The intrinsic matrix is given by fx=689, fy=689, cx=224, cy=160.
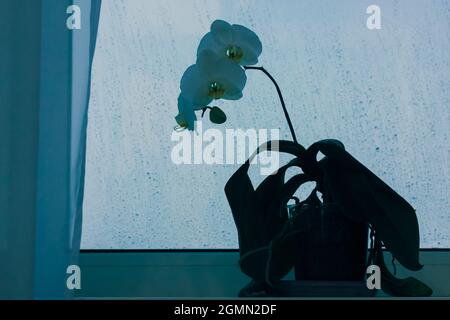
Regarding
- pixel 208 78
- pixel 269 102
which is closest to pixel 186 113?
pixel 208 78

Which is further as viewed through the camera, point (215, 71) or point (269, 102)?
point (269, 102)

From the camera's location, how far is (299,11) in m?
0.93

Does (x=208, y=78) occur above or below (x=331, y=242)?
above

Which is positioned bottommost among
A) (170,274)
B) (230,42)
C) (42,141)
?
(170,274)

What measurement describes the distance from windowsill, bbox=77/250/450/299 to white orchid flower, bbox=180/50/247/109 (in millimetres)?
215

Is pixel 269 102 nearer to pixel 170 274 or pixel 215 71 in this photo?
pixel 215 71

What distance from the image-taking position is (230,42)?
2.62ft

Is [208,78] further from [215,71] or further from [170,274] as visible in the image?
[170,274]

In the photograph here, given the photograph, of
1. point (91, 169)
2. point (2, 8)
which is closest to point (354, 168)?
point (91, 169)

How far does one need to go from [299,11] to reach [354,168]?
0.28 metres

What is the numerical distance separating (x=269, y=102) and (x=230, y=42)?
0.15m

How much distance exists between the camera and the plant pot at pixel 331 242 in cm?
75

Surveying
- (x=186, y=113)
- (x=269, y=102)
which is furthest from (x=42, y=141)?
(x=269, y=102)
